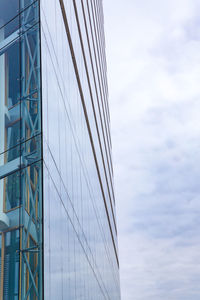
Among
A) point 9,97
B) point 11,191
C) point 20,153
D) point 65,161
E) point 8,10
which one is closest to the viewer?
point 11,191

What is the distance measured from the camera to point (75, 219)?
16.8 m

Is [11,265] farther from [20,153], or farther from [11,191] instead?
[20,153]

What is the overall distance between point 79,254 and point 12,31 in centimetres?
937

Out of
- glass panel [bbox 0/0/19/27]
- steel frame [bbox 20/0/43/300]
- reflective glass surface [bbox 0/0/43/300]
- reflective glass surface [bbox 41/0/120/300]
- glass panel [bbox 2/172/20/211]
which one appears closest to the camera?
reflective glass surface [bbox 0/0/43/300]

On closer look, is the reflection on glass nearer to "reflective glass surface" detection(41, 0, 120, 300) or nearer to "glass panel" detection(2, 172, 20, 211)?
"glass panel" detection(2, 172, 20, 211)

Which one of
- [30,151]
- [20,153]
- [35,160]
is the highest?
[30,151]

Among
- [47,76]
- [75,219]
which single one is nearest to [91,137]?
[75,219]

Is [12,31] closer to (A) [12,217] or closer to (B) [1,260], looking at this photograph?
(A) [12,217]

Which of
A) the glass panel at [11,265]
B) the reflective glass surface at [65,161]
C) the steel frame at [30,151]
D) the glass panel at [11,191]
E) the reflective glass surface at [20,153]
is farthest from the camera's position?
the reflective glass surface at [65,161]

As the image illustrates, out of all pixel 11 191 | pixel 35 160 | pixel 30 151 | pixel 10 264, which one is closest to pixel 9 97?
pixel 30 151

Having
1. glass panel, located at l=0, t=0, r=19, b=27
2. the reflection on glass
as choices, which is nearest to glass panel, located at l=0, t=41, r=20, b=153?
glass panel, located at l=0, t=0, r=19, b=27

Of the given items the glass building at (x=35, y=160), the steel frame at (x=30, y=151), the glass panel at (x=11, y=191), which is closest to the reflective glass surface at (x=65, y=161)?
the glass building at (x=35, y=160)

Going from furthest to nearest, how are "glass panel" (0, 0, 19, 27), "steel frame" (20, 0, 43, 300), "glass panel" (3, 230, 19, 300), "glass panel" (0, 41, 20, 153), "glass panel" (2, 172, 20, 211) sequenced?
"glass panel" (0, 0, 19, 27)
"glass panel" (0, 41, 20, 153)
"glass panel" (2, 172, 20, 211)
"steel frame" (20, 0, 43, 300)
"glass panel" (3, 230, 19, 300)

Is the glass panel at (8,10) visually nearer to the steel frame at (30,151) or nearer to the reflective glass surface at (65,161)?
the steel frame at (30,151)
